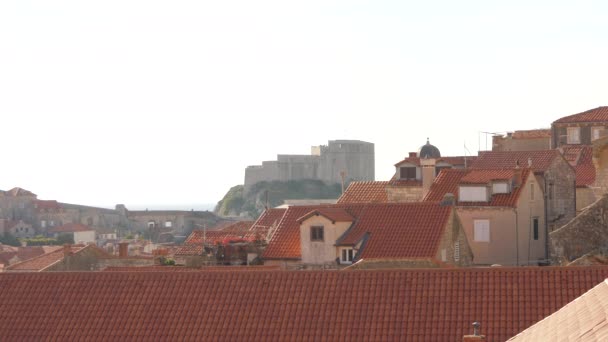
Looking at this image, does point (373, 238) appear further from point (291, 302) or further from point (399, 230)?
point (291, 302)

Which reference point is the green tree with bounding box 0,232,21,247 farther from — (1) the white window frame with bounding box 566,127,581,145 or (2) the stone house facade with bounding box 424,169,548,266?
(2) the stone house facade with bounding box 424,169,548,266

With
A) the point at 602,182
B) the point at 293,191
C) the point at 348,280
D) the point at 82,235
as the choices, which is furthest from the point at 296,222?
the point at 293,191

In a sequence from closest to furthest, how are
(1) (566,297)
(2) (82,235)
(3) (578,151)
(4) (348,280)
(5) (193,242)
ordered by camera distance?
(1) (566,297) → (4) (348,280) → (5) (193,242) → (3) (578,151) → (2) (82,235)

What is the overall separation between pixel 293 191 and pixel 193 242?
102 m

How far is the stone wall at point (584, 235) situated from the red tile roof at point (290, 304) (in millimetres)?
9447

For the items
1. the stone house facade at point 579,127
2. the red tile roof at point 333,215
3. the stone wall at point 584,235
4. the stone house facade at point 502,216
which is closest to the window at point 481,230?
the stone house facade at point 502,216

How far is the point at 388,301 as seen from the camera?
27.3 metres

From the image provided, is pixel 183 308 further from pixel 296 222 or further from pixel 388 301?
pixel 296 222

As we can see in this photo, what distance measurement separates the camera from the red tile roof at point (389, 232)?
39.8 m

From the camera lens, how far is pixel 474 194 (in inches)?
1825

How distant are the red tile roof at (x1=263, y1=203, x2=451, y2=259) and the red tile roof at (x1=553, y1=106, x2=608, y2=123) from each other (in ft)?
82.8

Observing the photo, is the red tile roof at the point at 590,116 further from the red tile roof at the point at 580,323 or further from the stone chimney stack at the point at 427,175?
the red tile roof at the point at 580,323

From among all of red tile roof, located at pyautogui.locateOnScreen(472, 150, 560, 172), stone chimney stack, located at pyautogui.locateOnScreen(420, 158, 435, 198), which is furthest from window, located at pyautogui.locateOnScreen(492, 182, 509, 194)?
stone chimney stack, located at pyautogui.locateOnScreen(420, 158, 435, 198)

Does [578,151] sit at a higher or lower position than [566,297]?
higher
